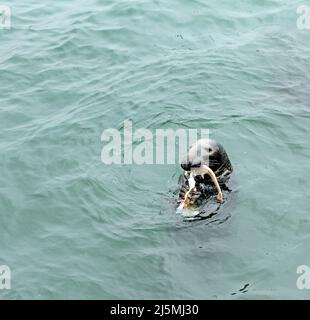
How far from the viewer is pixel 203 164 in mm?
7863

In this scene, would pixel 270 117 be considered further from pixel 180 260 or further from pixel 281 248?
pixel 180 260

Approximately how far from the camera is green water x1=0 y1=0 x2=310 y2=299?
7.40 m

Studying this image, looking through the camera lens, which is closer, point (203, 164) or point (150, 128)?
point (203, 164)

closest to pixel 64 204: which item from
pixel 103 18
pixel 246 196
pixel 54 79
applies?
pixel 246 196

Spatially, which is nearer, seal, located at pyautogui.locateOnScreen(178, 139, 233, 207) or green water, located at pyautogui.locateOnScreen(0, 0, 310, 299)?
green water, located at pyautogui.locateOnScreen(0, 0, 310, 299)

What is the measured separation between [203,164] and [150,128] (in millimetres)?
2907

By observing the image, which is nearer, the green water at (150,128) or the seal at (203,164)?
the green water at (150,128)

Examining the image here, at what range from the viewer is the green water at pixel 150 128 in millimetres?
7402

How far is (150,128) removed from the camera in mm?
10602

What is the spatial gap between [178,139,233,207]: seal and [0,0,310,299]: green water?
32 cm

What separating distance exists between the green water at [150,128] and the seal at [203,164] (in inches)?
12.6

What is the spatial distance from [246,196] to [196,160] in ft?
4.24

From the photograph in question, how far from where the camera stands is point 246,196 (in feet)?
28.3

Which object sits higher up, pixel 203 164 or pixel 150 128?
pixel 150 128
